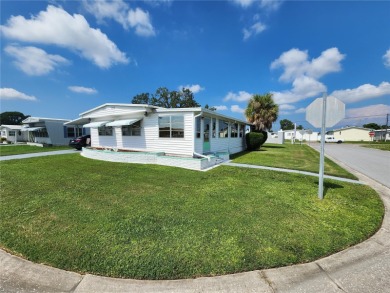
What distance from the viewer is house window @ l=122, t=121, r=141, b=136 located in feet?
43.8

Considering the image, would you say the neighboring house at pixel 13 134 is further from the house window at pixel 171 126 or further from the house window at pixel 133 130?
the house window at pixel 171 126

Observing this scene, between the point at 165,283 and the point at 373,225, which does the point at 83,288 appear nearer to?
the point at 165,283

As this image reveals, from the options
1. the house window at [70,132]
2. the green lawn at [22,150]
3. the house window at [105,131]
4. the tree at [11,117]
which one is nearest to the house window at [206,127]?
the house window at [105,131]

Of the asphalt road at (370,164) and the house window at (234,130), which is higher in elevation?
the house window at (234,130)

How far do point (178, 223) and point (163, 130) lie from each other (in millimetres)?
8718

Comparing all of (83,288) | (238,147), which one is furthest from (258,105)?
(83,288)

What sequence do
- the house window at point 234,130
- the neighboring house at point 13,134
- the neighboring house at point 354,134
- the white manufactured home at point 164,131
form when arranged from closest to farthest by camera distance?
the white manufactured home at point 164,131, the house window at point 234,130, the neighboring house at point 13,134, the neighboring house at point 354,134

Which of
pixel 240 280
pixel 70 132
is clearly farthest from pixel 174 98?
pixel 240 280

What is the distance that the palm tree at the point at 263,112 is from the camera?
22.2 metres

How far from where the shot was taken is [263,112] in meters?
22.2

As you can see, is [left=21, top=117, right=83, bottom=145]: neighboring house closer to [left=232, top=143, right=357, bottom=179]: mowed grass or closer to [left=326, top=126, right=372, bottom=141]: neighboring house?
[left=232, top=143, right=357, bottom=179]: mowed grass

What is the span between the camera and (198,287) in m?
2.46

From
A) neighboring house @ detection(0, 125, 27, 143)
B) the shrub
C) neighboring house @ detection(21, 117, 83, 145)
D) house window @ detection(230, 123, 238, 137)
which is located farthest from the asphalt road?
neighboring house @ detection(0, 125, 27, 143)

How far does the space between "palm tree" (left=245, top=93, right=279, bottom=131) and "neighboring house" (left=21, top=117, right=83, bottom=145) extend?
21899 mm
